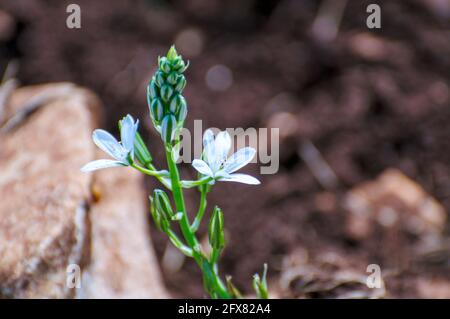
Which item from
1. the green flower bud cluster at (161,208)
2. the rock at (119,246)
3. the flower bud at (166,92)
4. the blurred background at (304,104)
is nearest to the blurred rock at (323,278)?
the blurred background at (304,104)

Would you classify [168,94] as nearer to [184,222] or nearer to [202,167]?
[202,167]

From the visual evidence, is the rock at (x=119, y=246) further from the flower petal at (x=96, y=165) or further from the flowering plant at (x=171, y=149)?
the flower petal at (x=96, y=165)

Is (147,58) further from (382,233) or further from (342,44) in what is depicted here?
(382,233)

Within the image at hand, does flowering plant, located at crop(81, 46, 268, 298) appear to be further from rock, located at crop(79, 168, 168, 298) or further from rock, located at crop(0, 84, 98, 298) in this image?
rock, located at crop(79, 168, 168, 298)

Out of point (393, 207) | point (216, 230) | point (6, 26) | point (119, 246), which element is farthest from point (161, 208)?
point (6, 26)

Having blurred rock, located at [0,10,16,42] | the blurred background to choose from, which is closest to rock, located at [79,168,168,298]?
the blurred background

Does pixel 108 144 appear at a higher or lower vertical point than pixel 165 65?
lower
